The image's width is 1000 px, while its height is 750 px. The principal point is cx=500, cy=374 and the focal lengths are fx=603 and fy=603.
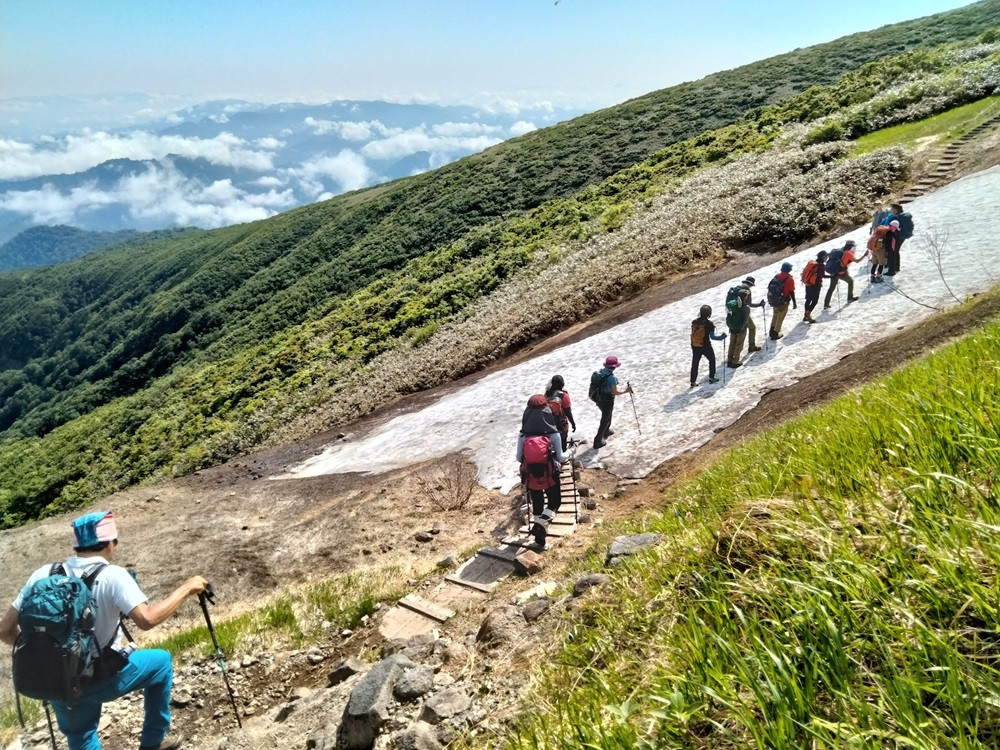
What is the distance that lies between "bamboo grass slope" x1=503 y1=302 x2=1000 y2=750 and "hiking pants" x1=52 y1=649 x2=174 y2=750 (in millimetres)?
3074

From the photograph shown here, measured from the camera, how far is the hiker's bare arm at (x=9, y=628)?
13.9 ft

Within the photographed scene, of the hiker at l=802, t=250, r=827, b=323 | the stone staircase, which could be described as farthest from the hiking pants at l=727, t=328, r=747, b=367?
the stone staircase

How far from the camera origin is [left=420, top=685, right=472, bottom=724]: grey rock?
4.12m

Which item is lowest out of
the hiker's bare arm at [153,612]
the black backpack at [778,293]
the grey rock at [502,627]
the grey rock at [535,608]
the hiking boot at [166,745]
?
the hiking boot at [166,745]

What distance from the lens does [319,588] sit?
9344 millimetres

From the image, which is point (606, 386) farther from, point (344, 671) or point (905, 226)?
point (905, 226)

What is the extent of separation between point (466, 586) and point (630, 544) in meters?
3.44

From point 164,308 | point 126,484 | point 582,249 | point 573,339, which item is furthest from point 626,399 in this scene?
point 164,308

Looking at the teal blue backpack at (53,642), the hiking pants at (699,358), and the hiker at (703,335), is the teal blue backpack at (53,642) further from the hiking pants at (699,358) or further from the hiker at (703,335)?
the hiking pants at (699,358)

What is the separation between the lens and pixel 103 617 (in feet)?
13.6

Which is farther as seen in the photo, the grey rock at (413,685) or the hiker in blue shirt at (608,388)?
the hiker in blue shirt at (608,388)

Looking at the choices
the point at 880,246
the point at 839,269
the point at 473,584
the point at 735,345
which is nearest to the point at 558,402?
the point at 473,584

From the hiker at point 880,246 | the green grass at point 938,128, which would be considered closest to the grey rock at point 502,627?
the hiker at point 880,246

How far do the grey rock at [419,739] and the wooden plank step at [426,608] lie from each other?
2818mm
